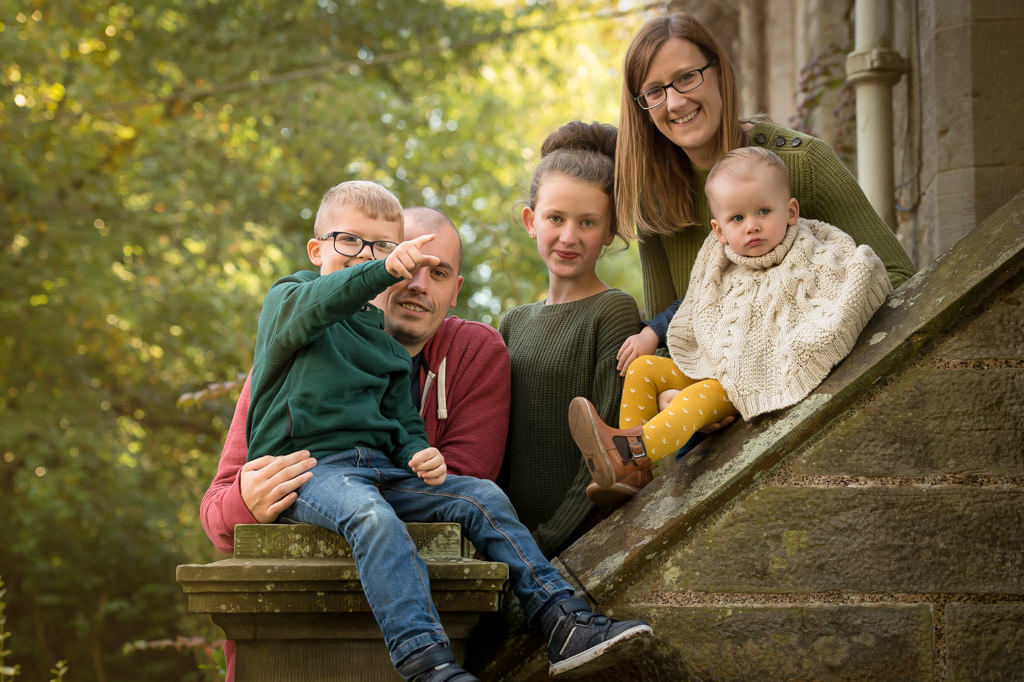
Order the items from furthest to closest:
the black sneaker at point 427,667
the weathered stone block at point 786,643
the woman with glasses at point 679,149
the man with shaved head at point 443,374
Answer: the woman with glasses at point 679,149 → the man with shaved head at point 443,374 → the weathered stone block at point 786,643 → the black sneaker at point 427,667

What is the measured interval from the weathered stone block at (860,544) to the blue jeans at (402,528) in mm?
305

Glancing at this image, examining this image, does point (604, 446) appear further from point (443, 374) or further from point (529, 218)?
point (529, 218)

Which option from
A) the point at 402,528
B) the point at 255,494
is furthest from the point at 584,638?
the point at 255,494

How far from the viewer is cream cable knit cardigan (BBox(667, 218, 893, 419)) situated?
2.59 m

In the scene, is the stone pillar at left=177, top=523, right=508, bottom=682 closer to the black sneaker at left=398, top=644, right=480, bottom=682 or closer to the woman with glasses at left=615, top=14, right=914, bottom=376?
the black sneaker at left=398, top=644, right=480, bottom=682

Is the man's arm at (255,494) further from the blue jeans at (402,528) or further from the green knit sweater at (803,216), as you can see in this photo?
the green knit sweater at (803,216)

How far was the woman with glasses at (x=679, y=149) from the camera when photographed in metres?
3.18

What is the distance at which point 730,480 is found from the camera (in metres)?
2.48

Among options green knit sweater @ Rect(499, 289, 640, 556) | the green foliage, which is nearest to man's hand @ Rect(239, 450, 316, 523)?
green knit sweater @ Rect(499, 289, 640, 556)

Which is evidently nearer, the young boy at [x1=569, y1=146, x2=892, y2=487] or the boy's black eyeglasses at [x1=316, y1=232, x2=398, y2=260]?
the young boy at [x1=569, y1=146, x2=892, y2=487]

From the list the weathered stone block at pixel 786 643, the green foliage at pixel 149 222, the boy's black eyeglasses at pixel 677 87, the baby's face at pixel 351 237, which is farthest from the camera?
the green foliage at pixel 149 222

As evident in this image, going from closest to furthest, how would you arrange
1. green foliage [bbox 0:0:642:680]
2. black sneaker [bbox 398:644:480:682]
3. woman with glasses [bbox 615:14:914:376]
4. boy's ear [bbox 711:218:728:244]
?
black sneaker [bbox 398:644:480:682], boy's ear [bbox 711:218:728:244], woman with glasses [bbox 615:14:914:376], green foliage [bbox 0:0:642:680]

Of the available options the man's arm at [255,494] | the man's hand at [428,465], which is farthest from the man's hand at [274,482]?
the man's hand at [428,465]

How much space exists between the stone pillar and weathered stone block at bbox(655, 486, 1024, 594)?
1.52 ft
